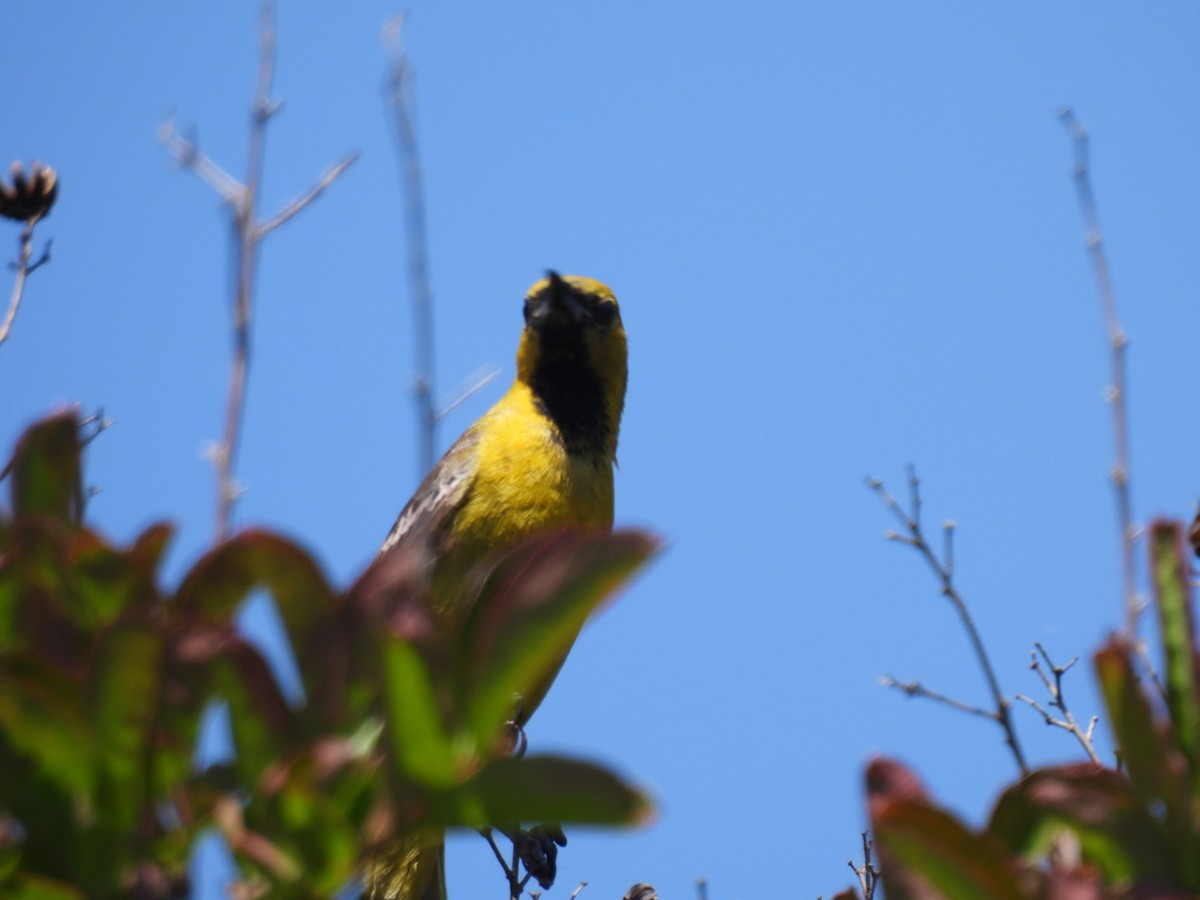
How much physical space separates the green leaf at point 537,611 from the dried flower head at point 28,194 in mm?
2441

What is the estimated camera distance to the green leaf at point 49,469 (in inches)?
57.5

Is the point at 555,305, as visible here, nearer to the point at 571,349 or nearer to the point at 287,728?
the point at 571,349

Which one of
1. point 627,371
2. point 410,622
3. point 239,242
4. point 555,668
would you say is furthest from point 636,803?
point 627,371

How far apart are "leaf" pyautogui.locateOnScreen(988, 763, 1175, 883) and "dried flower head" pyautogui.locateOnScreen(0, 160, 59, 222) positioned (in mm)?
2687

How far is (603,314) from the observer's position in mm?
6707

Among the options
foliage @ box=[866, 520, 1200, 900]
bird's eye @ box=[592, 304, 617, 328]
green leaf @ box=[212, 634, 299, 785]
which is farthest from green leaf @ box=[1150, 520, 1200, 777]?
bird's eye @ box=[592, 304, 617, 328]

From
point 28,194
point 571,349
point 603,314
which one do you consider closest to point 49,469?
point 28,194

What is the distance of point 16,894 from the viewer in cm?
120

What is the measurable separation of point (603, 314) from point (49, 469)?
17.4 feet

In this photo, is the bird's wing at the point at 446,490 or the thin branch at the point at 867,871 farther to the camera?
the bird's wing at the point at 446,490

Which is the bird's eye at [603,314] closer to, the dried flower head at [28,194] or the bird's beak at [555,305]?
the bird's beak at [555,305]

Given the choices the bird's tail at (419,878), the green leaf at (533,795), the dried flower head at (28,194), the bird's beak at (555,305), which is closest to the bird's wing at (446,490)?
the bird's beak at (555,305)

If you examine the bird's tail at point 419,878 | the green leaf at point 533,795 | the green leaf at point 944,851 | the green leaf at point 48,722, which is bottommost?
the green leaf at point 944,851

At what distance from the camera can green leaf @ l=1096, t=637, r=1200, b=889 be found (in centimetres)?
129
